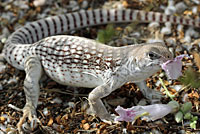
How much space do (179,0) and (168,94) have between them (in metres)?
2.16

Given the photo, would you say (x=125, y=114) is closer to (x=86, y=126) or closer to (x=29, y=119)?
(x=86, y=126)

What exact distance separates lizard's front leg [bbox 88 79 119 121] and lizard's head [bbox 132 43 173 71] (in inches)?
19.3

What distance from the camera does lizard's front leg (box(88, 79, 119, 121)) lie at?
382cm

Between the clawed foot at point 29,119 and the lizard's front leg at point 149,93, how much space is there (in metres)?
1.33

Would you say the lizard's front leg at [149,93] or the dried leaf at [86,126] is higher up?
the lizard's front leg at [149,93]

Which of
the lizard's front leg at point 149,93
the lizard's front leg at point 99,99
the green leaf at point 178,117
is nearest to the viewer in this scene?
the green leaf at point 178,117

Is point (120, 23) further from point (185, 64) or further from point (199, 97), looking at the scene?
point (199, 97)

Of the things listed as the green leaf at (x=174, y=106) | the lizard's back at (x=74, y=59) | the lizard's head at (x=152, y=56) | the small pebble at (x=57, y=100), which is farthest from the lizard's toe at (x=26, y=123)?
the green leaf at (x=174, y=106)

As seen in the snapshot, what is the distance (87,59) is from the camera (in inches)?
156

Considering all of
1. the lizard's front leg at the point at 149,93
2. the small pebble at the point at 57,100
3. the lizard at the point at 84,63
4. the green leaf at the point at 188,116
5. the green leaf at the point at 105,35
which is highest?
the green leaf at the point at 105,35

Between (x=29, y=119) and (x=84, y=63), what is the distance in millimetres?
950

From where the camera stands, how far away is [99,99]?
12.7 feet

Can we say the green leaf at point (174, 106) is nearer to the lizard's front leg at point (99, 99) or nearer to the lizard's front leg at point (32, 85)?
the lizard's front leg at point (99, 99)

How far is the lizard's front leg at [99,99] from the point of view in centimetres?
382
